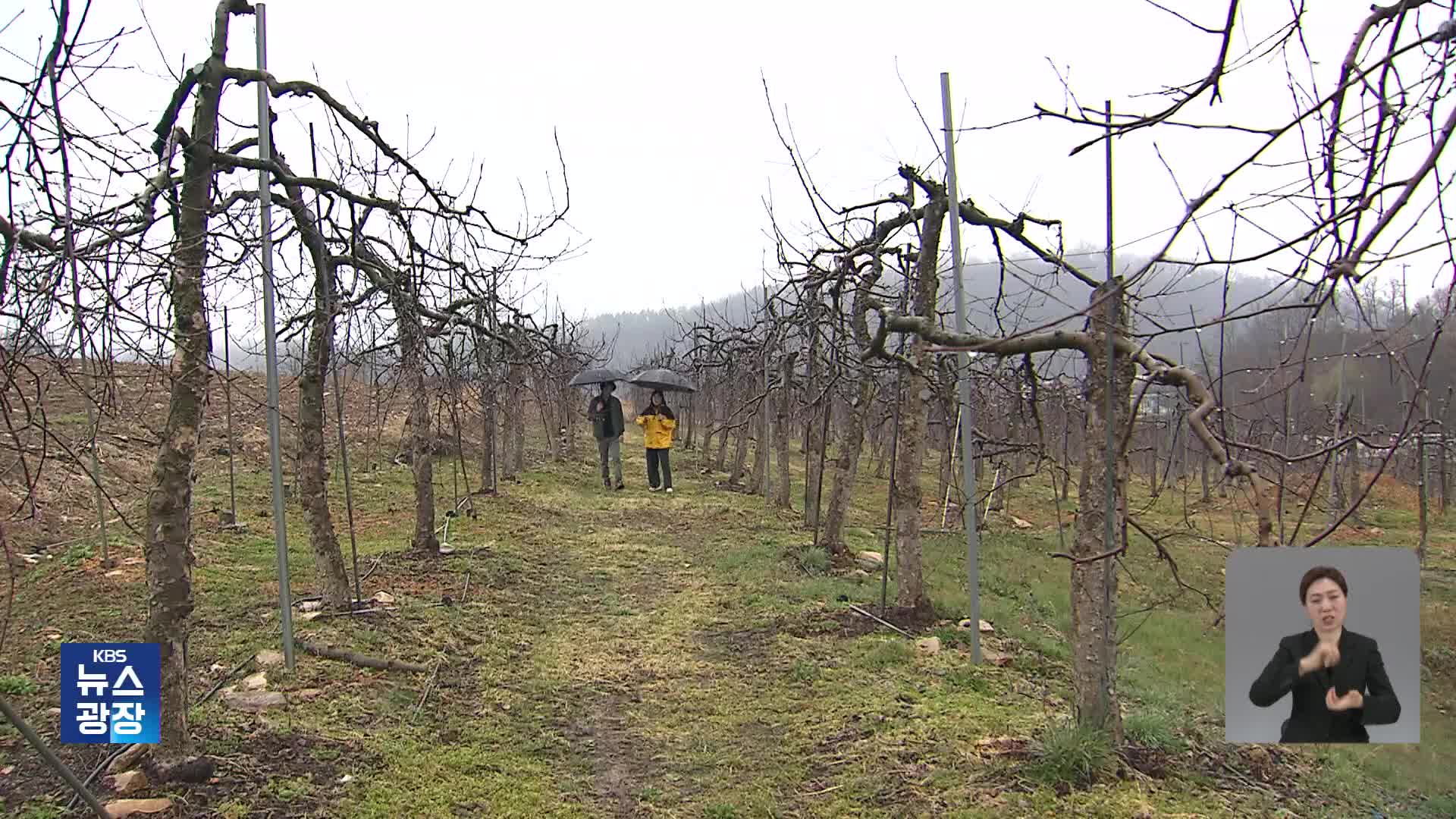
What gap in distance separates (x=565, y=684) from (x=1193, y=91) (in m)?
4.36

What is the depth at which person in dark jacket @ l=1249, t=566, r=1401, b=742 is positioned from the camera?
5.09ft

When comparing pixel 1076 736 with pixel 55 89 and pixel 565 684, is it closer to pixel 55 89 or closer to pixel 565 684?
pixel 565 684

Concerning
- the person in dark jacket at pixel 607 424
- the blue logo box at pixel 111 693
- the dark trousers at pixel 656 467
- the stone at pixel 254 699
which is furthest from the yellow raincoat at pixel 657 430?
the blue logo box at pixel 111 693

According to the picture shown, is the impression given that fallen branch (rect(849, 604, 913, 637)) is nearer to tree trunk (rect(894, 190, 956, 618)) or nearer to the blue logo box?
tree trunk (rect(894, 190, 956, 618))

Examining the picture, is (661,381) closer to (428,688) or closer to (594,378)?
(594,378)

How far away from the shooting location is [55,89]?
1.84m

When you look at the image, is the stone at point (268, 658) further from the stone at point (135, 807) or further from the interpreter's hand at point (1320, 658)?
the interpreter's hand at point (1320, 658)

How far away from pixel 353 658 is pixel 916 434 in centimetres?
353

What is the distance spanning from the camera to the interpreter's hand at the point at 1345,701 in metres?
1.57

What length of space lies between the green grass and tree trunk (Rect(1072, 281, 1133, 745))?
16cm

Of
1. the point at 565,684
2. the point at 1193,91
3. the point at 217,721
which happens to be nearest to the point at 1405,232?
the point at 1193,91

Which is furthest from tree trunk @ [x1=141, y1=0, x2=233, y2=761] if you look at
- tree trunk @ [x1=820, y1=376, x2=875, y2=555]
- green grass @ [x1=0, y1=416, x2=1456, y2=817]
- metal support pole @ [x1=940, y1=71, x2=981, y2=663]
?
tree trunk @ [x1=820, y1=376, x2=875, y2=555]

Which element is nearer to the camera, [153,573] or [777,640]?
[153,573]

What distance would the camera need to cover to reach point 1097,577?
10.7ft
